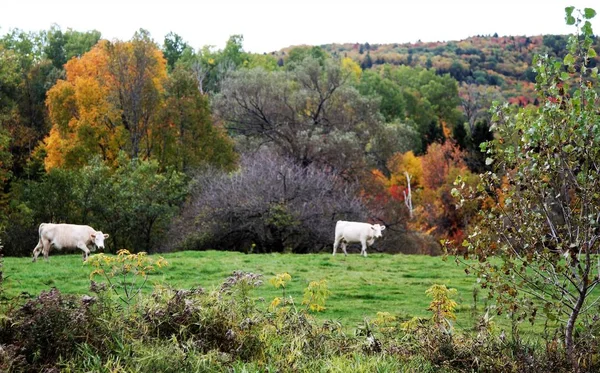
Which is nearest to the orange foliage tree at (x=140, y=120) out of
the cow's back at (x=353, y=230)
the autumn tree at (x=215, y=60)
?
the cow's back at (x=353, y=230)

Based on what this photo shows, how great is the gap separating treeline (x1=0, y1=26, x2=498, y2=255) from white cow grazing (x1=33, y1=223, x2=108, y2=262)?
263 inches

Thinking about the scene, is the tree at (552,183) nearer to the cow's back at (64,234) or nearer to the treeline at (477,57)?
the cow's back at (64,234)

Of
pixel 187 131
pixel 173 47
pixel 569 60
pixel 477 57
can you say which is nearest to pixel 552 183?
pixel 569 60

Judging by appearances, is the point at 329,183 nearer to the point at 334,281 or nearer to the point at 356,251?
the point at 356,251

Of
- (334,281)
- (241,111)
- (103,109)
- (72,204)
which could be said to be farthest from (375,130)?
(334,281)

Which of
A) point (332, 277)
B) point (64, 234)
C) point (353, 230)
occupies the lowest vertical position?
point (353, 230)

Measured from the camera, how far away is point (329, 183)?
3216 cm

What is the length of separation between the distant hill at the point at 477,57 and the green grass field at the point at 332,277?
81.5m

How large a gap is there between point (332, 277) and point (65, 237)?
27.4 ft

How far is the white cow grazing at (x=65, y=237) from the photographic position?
2027cm

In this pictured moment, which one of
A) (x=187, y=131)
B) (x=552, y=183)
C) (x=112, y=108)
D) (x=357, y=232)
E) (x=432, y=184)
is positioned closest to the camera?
(x=552, y=183)

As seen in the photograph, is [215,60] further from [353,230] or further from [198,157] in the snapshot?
[353,230]

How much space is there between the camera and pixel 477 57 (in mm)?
143000

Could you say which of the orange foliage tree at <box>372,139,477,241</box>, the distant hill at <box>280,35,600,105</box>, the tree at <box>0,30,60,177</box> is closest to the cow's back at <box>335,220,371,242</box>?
the tree at <box>0,30,60,177</box>
